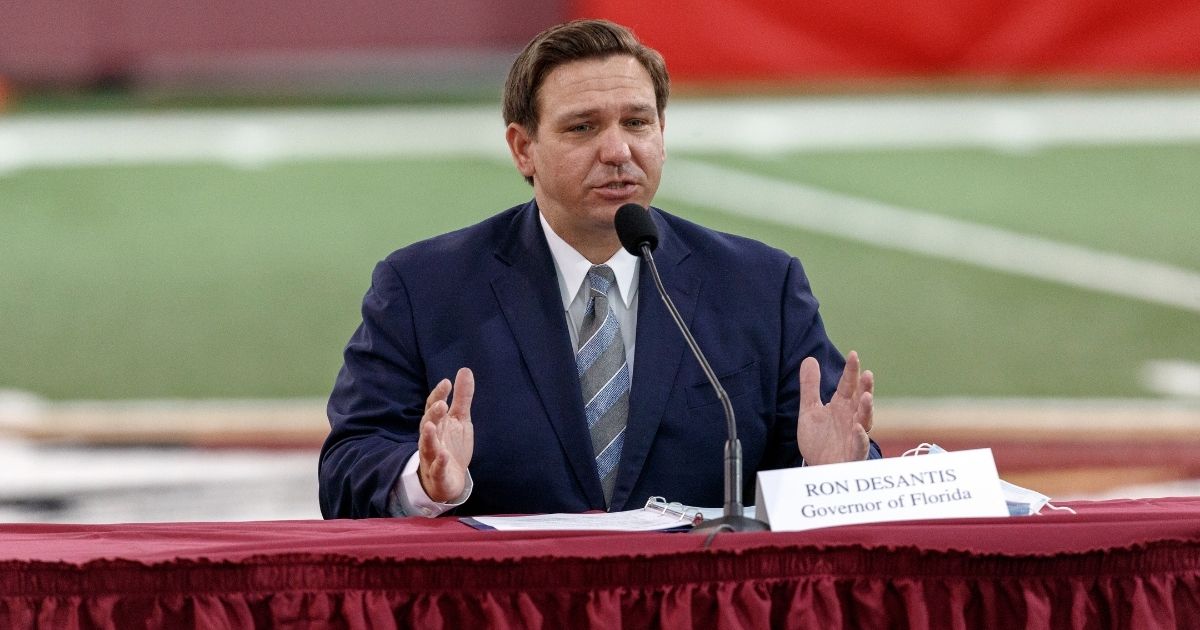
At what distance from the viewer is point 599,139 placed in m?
2.33

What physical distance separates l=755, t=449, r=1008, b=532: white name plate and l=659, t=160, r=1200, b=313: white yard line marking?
4.64m

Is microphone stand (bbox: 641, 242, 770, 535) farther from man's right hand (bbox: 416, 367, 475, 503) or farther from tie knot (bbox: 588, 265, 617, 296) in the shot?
tie knot (bbox: 588, 265, 617, 296)

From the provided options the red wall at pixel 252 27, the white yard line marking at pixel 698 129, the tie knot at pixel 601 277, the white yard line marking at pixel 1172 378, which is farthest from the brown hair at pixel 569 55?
the red wall at pixel 252 27

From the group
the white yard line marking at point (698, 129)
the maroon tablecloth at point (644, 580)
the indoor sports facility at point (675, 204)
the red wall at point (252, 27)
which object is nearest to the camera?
the maroon tablecloth at point (644, 580)

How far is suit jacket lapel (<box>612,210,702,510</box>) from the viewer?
221 centimetres

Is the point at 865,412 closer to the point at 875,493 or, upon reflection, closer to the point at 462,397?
the point at 875,493

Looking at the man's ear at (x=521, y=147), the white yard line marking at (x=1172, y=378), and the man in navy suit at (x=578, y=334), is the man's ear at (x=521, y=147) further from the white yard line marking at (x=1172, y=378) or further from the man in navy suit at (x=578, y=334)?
the white yard line marking at (x=1172, y=378)

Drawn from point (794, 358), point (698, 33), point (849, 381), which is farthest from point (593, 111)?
point (698, 33)

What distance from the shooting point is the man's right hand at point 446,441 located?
192 centimetres

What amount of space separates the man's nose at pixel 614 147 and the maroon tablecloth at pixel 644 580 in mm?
804

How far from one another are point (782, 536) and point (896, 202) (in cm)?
544

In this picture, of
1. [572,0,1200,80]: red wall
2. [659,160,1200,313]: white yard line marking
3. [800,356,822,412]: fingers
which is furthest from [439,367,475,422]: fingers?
[572,0,1200,80]: red wall

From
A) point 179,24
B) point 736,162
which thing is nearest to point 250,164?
point 179,24

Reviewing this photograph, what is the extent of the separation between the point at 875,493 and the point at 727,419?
22cm
